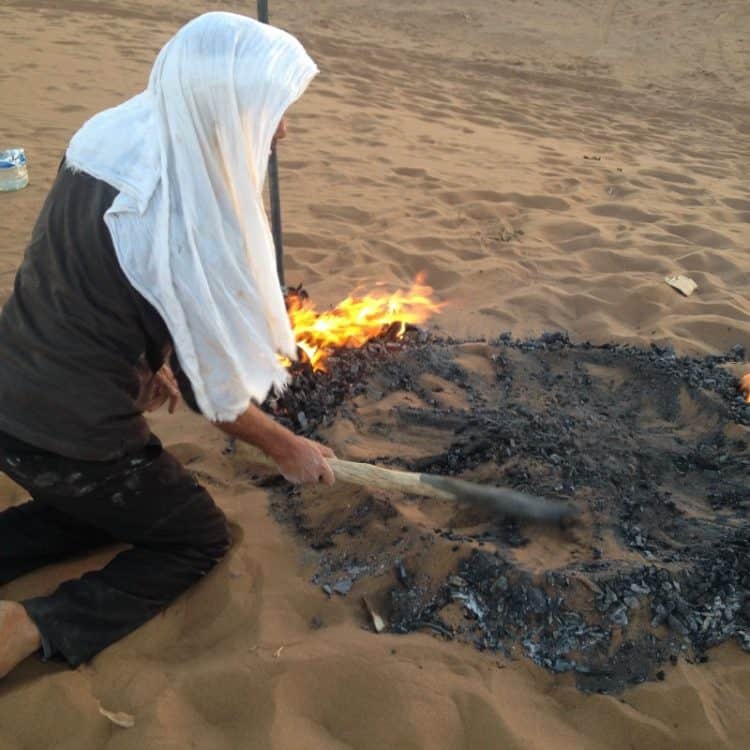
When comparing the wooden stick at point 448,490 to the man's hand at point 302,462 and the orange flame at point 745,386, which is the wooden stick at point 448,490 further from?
the orange flame at point 745,386

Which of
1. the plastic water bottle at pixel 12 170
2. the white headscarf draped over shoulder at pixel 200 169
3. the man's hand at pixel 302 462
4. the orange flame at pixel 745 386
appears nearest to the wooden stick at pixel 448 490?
the man's hand at pixel 302 462

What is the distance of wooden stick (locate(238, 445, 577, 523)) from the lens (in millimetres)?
2443

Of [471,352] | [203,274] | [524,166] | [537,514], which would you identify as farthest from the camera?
[524,166]

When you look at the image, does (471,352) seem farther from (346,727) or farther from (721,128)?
(721,128)

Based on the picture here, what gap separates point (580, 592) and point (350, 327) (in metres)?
1.91

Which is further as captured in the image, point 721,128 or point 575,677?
point 721,128

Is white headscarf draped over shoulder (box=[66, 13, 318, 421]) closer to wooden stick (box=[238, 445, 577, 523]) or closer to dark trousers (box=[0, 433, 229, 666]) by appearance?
dark trousers (box=[0, 433, 229, 666])

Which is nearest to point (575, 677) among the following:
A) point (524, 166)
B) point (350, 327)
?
point (350, 327)

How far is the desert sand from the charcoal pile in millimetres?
100

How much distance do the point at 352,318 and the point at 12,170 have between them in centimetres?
307

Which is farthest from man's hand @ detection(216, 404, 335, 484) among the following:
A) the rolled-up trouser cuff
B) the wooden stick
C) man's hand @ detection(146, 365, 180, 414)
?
the rolled-up trouser cuff

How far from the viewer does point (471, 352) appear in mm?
3707

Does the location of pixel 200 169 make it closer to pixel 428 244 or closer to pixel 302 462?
pixel 302 462

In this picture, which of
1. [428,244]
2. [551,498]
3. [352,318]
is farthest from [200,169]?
[428,244]
